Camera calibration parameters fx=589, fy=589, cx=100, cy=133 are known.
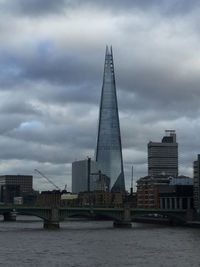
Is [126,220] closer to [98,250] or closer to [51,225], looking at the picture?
[51,225]

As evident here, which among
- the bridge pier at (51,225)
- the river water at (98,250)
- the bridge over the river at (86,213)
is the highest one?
the bridge over the river at (86,213)

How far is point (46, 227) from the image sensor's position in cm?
16450

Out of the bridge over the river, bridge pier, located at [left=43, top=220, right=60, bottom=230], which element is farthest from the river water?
the bridge over the river

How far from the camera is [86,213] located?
17962 centimetres

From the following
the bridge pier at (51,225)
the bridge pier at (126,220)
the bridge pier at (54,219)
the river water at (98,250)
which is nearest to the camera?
the river water at (98,250)

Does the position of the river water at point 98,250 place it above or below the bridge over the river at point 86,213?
below

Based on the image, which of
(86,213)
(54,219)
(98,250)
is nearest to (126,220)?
(86,213)

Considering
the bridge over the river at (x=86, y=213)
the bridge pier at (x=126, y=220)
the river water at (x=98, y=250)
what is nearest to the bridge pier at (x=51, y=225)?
the bridge over the river at (x=86, y=213)

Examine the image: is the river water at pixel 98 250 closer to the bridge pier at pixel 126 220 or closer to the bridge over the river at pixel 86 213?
the bridge over the river at pixel 86 213

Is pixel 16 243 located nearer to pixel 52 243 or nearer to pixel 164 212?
pixel 52 243

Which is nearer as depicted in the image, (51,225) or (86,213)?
(51,225)

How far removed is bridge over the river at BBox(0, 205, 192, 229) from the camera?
16338cm

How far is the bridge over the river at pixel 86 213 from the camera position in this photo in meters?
163

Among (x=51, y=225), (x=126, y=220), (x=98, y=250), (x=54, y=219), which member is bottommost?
(x=98, y=250)
